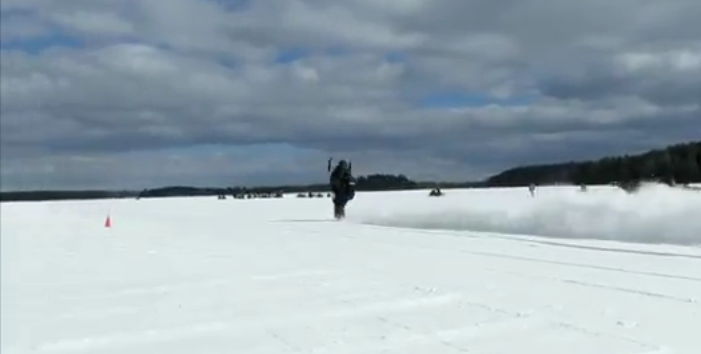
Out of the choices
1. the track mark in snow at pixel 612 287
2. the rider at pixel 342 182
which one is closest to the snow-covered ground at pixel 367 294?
the track mark in snow at pixel 612 287

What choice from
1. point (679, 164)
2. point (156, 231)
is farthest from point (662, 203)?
point (679, 164)

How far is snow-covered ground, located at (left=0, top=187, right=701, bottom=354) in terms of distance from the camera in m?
6.89

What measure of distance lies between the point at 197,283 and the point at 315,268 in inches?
74.4

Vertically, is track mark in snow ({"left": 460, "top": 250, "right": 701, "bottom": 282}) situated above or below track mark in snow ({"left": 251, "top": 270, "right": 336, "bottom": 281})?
above

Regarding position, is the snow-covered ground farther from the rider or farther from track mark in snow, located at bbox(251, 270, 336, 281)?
the rider

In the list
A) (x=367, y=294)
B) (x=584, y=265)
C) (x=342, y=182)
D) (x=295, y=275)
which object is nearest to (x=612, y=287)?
(x=584, y=265)

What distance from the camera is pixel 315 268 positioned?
11.7 meters

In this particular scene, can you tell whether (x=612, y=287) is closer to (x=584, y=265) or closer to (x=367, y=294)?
(x=584, y=265)

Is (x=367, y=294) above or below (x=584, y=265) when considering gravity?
below

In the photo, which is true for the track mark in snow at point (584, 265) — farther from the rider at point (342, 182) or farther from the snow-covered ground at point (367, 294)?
the rider at point (342, 182)

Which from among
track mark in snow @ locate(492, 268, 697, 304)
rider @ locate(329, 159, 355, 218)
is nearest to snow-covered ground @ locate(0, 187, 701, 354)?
track mark in snow @ locate(492, 268, 697, 304)

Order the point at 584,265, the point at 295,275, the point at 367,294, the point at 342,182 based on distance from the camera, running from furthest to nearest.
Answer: the point at 342,182 → the point at 584,265 → the point at 295,275 → the point at 367,294

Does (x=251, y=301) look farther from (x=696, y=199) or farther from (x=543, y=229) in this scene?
(x=696, y=199)

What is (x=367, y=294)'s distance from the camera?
9203mm
